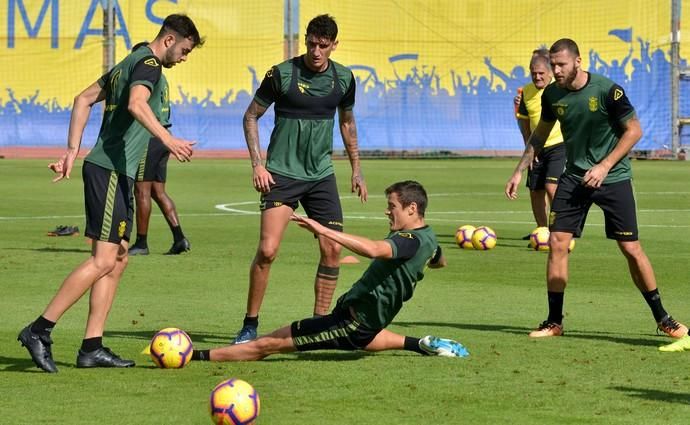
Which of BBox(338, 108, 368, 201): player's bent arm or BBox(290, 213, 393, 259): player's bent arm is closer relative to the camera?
BBox(290, 213, 393, 259): player's bent arm

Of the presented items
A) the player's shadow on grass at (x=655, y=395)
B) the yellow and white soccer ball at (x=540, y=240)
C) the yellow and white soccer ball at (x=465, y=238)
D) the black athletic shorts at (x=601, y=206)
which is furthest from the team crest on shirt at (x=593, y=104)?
the yellow and white soccer ball at (x=465, y=238)

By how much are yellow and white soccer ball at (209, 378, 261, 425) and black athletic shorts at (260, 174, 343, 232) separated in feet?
10.7

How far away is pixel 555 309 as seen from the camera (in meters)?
10.6

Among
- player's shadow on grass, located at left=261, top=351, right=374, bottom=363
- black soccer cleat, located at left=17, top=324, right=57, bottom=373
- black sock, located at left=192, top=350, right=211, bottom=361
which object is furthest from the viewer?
player's shadow on grass, located at left=261, top=351, right=374, bottom=363

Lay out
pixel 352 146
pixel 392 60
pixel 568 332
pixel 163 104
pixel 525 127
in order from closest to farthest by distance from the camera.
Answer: pixel 568 332, pixel 352 146, pixel 163 104, pixel 525 127, pixel 392 60

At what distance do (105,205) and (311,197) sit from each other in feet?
7.07

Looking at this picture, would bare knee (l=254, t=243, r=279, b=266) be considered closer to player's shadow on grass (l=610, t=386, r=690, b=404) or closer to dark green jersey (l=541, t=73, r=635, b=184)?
dark green jersey (l=541, t=73, r=635, b=184)

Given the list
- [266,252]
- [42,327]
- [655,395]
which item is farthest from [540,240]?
[42,327]

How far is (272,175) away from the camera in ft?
34.8

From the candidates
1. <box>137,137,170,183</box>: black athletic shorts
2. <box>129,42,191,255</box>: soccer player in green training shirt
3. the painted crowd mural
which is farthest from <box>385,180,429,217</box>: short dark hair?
the painted crowd mural

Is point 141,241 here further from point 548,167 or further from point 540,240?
point 548,167

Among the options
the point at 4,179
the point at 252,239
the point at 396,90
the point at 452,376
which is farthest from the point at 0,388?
the point at 396,90

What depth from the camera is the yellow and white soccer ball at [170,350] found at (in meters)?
8.98

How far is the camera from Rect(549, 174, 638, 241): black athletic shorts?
10625 mm
